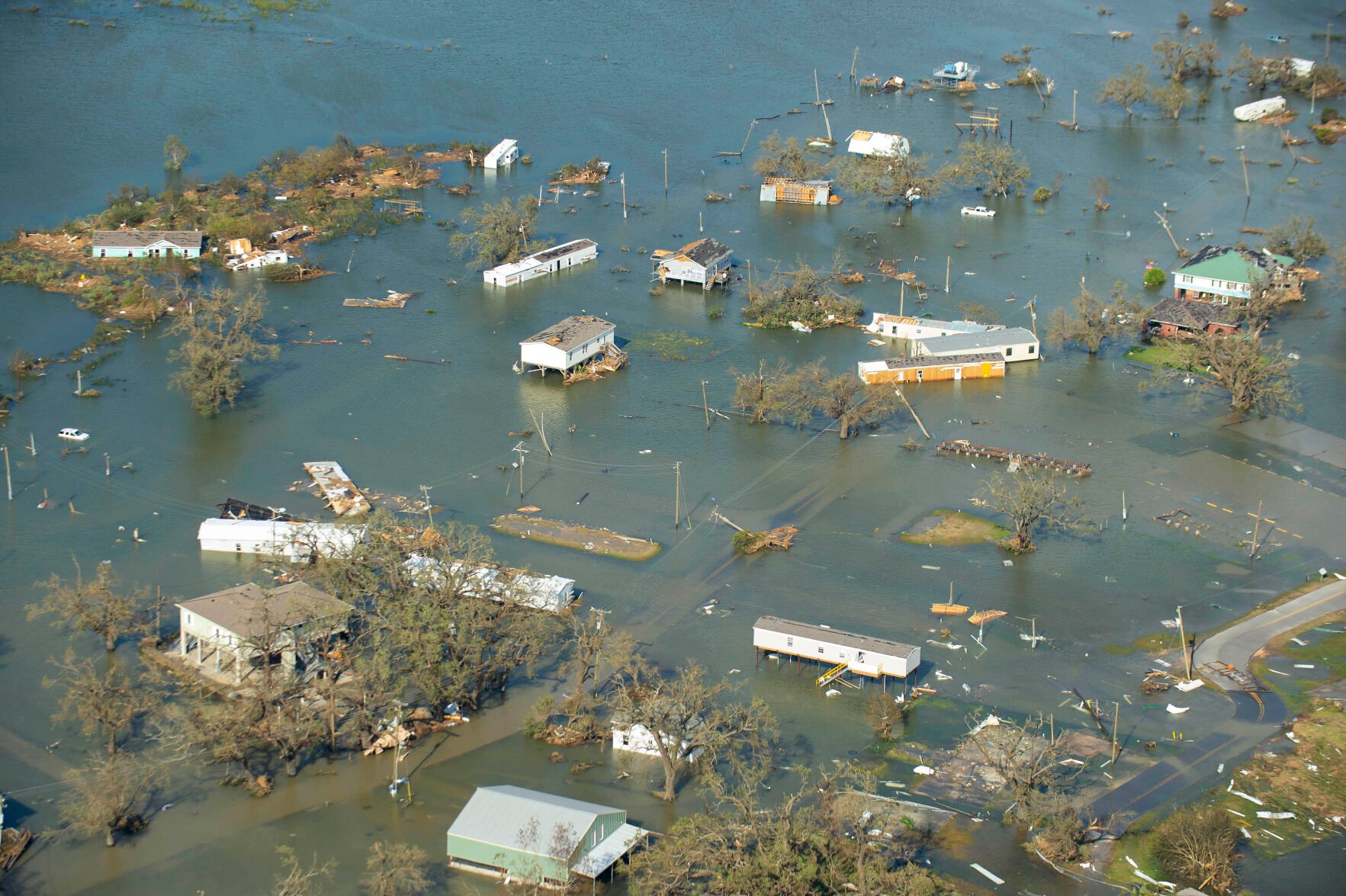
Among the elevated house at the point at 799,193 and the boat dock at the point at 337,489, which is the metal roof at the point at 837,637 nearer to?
the boat dock at the point at 337,489

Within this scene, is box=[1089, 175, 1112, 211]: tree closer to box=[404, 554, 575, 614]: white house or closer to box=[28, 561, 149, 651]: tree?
box=[404, 554, 575, 614]: white house

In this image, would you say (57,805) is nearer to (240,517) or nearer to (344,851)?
(344,851)

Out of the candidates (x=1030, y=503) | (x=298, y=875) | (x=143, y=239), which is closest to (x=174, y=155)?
(x=143, y=239)

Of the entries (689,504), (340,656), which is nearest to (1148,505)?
(689,504)

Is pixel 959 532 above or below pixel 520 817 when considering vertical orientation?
below

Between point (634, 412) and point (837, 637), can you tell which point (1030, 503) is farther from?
point (634, 412)

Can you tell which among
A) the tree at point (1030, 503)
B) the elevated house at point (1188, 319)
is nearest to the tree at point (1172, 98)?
the elevated house at point (1188, 319)
